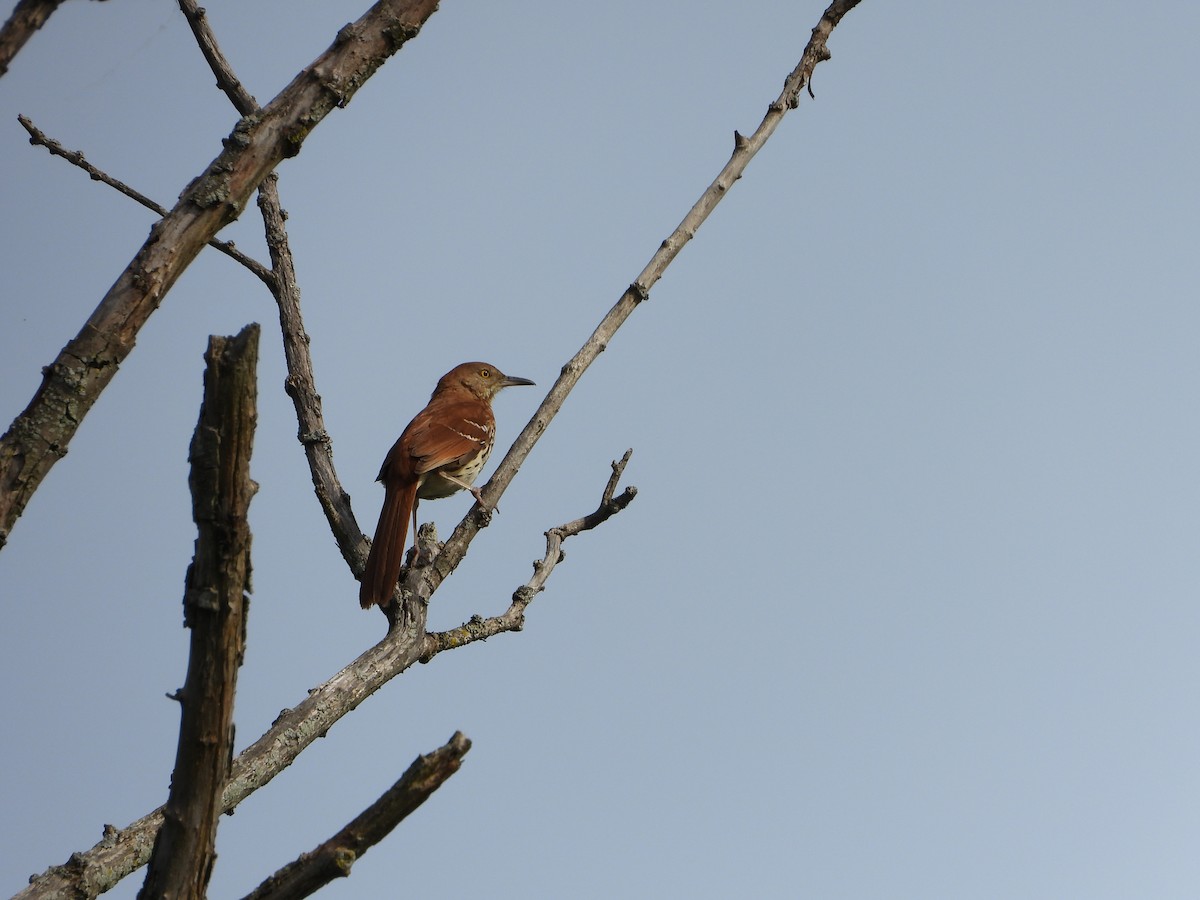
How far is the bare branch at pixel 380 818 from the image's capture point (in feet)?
5.81

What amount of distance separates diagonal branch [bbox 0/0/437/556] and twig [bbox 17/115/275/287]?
3.28 ft

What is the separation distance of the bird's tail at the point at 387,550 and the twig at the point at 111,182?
0.98 m

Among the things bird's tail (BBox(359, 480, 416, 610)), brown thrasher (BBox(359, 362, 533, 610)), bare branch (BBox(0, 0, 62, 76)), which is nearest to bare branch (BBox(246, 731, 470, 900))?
bare branch (BBox(0, 0, 62, 76))

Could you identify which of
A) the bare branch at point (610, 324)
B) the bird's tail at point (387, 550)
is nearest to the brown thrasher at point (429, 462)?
the bird's tail at point (387, 550)

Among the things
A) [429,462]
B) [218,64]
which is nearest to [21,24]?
[218,64]

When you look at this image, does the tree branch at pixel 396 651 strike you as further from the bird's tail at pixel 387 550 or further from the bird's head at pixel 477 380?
the bird's head at pixel 477 380

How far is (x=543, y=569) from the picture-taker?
3861 millimetres

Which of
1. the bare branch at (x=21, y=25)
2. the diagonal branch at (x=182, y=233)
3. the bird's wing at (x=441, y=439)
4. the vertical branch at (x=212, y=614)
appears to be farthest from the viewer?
the bird's wing at (x=441, y=439)

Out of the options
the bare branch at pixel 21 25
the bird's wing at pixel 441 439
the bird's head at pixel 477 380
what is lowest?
the bare branch at pixel 21 25

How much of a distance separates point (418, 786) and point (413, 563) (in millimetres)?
1882

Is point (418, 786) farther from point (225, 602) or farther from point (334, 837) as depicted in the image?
point (225, 602)

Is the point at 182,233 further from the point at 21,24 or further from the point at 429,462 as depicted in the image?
the point at 429,462

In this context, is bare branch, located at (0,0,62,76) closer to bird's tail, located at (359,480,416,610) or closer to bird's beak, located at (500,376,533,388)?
bird's tail, located at (359,480,416,610)

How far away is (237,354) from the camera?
1.55 m
